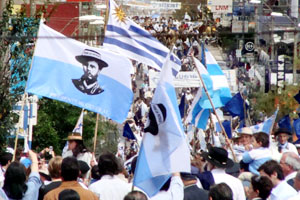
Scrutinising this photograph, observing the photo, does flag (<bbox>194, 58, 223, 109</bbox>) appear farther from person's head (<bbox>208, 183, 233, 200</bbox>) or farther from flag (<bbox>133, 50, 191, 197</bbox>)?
person's head (<bbox>208, 183, 233, 200</bbox>)

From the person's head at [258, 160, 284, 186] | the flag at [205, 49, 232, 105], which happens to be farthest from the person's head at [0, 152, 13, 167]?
the flag at [205, 49, 232, 105]

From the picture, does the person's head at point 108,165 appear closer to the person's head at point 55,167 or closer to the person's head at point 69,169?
the person's head at point 55,167

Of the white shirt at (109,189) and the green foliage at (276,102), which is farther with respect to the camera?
the green foliage at (276,102)

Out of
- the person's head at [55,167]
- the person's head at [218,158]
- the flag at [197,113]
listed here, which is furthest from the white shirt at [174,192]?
the flag at [197,113]

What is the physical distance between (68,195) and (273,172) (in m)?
2.14

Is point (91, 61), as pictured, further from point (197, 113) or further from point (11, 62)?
point (197, 113)

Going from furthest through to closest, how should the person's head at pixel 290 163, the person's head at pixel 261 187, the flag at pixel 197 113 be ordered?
1. the flag at pixel 197 113
2. the person's head at pixel 290 163
3. the person's head at pixel 261 187

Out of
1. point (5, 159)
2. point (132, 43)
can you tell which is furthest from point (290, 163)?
point (132, 43)

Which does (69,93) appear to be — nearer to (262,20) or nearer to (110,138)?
(110,138)

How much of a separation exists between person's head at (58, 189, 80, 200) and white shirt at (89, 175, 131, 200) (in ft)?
3.25

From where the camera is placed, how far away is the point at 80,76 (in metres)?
11.2

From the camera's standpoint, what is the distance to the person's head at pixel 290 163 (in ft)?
28.2

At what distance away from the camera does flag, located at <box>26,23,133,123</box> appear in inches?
434

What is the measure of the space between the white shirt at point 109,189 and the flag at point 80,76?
8.98 feet
